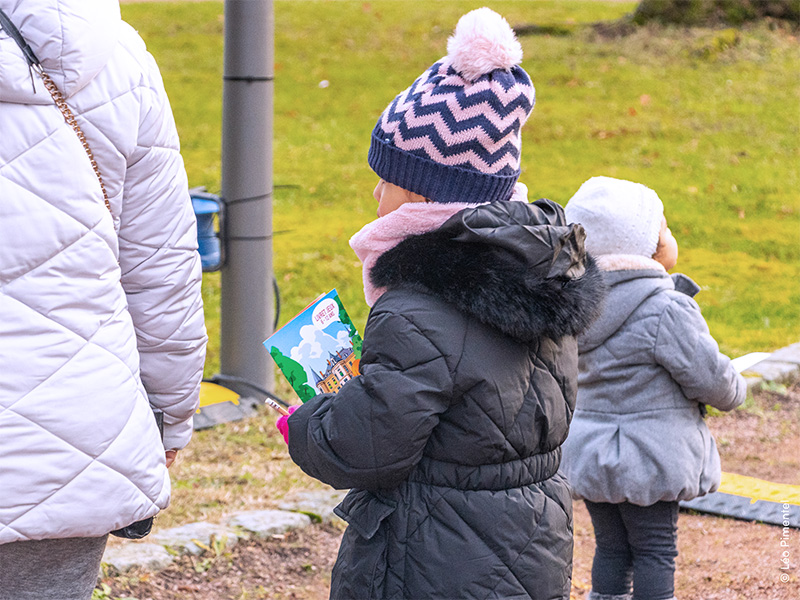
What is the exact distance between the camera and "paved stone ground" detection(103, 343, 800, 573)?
3.47 meters

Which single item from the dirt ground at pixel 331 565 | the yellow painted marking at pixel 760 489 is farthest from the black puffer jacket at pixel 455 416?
the yellow painted marking at pixel 760 489

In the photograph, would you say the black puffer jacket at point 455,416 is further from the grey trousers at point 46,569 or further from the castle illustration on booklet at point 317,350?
the grey trousers at point 46,569

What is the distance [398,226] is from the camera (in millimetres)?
2080

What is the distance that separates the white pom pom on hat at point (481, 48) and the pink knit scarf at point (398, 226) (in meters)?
0.26

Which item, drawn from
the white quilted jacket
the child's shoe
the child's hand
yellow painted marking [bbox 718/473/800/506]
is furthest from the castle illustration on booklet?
yellow painted marking [bbox 718/473/800/506]

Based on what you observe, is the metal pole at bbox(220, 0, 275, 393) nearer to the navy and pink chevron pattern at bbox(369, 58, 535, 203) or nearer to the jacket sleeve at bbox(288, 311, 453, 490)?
the navy and pink chevron pattern at bbox(369, 58, 535, 203)

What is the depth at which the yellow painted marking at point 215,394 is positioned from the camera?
5.18m

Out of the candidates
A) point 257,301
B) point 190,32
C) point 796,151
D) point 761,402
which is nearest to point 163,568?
point 257,301

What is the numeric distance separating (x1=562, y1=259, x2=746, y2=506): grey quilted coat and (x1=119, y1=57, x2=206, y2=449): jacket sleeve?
53.5 inches

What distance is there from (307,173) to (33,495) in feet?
29.6

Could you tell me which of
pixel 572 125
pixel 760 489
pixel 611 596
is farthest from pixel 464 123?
pixel 572 125

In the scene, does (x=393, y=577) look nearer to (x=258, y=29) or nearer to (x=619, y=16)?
(x=258, y=29)

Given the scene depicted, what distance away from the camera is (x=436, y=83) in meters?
2.08

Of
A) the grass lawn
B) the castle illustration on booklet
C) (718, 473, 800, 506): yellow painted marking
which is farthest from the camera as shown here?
the grass lawn
